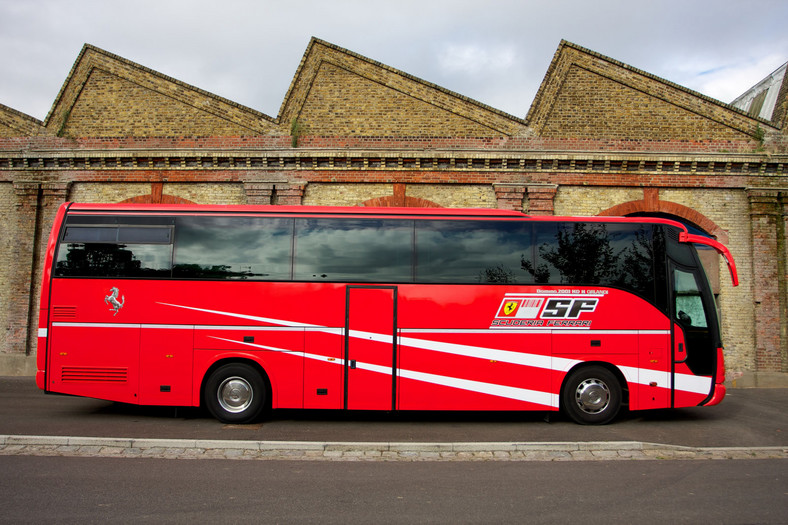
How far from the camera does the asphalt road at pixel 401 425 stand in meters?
7.78

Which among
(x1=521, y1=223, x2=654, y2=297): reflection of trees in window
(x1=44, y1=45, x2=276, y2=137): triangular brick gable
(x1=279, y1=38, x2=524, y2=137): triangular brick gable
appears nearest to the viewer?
(x1=521, y1=223, x2=654, y2=297): reflection of trees in window

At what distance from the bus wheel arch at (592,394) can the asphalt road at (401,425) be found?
0.74ft

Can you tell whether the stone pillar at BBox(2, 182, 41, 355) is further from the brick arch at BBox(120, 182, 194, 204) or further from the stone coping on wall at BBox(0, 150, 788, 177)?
the brick arch at BBox(120, 182, 194, 204)

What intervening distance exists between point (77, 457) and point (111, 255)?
3326mm

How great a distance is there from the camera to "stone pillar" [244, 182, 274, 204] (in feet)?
46.6

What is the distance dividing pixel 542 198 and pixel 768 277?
5.97 metres

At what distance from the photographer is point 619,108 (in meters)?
14.2

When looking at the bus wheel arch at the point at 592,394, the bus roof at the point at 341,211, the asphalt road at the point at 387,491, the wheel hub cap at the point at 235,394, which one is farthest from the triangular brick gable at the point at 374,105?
the asphalt road at the point at 387,491

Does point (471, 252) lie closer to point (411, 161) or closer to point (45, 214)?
point (411, 161)

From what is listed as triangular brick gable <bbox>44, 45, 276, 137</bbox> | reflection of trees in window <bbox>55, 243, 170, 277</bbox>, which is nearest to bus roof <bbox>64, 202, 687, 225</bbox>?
reflection of trees in window <bbox>55, 243, 170, 277</bbox>

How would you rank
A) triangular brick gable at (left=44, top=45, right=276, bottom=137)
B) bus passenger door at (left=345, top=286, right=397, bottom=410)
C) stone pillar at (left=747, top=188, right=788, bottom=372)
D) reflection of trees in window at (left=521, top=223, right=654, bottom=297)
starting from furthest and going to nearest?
triangular brick gable at (left=44, top=45, right=276, bottom=137) → stone pillar at (left=747, top=188, right=788, bottom=372) → reflection of trees in window at (left=521, top=223, right=654, bottom=297) → bus passenger door at (left=345, top=286, right=397, bottom=410)

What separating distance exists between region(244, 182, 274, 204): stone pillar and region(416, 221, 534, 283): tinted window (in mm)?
6831

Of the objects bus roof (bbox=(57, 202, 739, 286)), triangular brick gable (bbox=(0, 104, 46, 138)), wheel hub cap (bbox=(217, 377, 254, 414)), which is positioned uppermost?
triangular brick gable (bbox=(0, 104, 46, 138))

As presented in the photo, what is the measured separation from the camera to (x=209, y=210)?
8.76 metres
